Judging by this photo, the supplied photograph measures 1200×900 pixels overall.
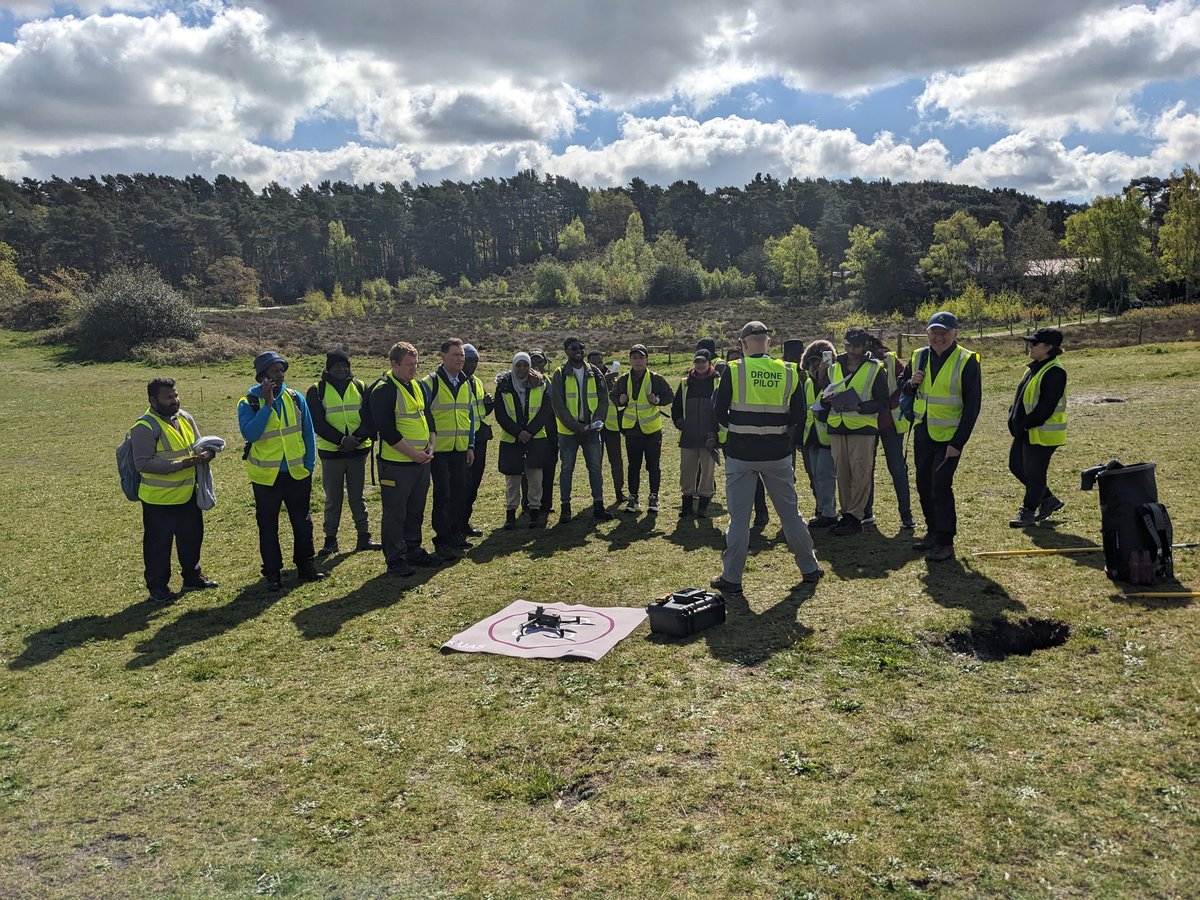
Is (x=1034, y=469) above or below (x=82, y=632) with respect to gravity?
above

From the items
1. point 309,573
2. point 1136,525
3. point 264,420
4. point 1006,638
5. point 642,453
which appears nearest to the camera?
point 1006,638

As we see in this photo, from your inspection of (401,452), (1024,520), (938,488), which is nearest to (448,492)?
(401,452)

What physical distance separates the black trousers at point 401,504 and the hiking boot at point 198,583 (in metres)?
1.88

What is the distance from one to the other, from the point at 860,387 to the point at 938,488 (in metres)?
1.52

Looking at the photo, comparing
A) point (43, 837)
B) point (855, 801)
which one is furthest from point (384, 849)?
point (855, 801)

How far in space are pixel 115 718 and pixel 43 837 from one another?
150 centimetres

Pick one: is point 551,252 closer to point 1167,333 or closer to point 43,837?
point 1167,333

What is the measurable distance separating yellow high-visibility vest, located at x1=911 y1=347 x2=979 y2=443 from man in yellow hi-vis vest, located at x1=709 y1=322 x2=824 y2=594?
4.60 ft

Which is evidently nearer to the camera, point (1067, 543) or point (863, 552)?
point (1067, 543)

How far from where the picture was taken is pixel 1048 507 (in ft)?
28.6

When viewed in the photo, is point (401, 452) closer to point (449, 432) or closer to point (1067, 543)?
point (449, 432)

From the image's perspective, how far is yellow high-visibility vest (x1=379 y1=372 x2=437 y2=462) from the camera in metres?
8.30

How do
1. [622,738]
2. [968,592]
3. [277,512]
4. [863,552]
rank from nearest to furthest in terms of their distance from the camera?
1. [622,738]
2. [968,592]
3. [277,512]
4. [863,552]

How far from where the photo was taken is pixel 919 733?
14.9 ft
